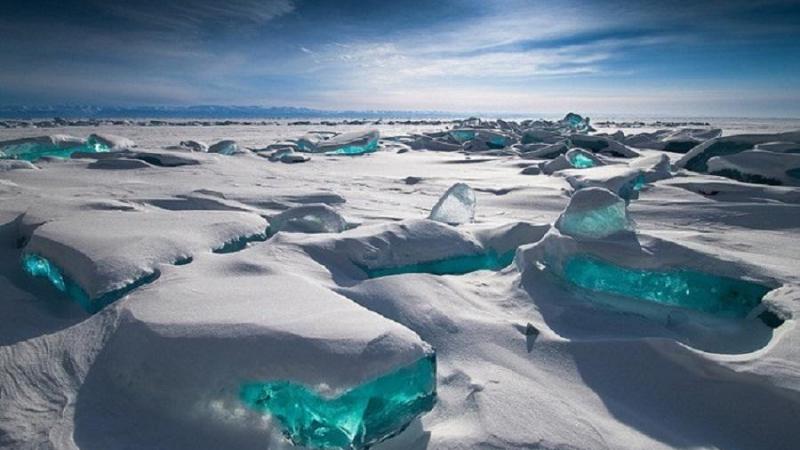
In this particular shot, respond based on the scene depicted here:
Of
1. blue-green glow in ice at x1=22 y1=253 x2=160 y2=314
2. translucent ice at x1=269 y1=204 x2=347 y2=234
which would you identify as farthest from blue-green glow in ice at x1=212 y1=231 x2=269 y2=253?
blue-green glow in ice at x1=22 y1=253 x2=160 y2=314

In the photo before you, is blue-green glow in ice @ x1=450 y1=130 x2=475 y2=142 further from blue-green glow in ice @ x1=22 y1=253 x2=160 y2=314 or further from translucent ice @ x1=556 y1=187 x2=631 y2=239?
blue-green glow in ice @ x1=22 y1=253 x2=160 y2=314

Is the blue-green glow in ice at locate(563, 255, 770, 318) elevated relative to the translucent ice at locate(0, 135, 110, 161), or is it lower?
lower

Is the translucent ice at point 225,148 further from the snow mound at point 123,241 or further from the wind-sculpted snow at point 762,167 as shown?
the wind-sculpted snow at point 762,167

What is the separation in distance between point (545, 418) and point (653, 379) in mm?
404

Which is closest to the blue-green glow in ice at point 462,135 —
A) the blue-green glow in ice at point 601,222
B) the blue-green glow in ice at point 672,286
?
the blue-green glow in ice at point 601,222

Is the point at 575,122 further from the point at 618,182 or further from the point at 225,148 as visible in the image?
the point at 618,182

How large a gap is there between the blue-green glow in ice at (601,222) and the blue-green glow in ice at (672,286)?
0.52ft

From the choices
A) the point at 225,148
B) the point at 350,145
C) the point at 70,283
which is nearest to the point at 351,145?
the point at 350,145

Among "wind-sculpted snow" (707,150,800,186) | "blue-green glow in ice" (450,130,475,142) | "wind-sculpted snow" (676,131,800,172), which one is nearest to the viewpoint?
"wind-sculpted snow" (707,150,800,186)

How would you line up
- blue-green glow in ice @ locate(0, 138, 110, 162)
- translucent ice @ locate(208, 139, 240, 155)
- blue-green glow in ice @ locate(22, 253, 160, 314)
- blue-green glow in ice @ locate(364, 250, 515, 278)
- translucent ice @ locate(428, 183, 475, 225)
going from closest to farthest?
blue-green glow in ice @ locate(22, 253, 160, 314)
blue-green glow in ice @ locate(364, 250, 515, 278)
translucent ice @ locate(428, 183, 475, 225)
blue-green glow in ice @ locate(0, 138, 110, 162)
translucent ice @ locate(208, 139, 240, 155)

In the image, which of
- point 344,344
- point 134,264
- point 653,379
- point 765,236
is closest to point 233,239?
point 134,264

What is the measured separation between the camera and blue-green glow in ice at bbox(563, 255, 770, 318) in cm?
162

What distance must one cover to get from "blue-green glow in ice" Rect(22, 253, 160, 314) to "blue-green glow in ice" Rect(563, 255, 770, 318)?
1588 millimetres

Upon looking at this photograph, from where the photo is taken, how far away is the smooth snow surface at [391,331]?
0.98 m
